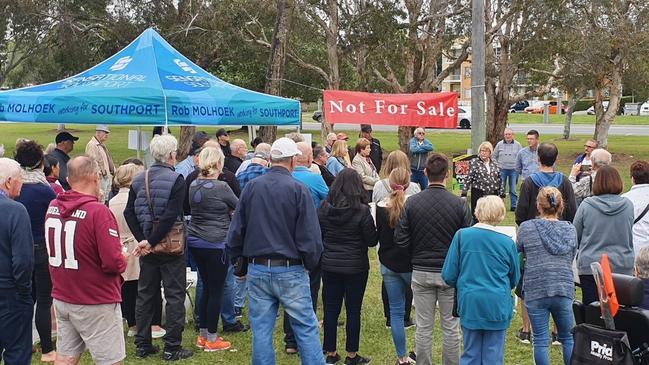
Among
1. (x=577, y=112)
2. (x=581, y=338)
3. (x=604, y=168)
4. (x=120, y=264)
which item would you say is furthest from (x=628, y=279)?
(x=577, y=112)

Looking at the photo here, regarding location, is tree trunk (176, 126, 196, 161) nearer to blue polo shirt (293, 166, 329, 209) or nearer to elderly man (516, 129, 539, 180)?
elderly man (516, 129, 539, 180)

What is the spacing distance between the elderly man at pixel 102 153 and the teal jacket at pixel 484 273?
597 cm

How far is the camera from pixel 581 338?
4090 millimetres

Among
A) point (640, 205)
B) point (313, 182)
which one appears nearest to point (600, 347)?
point (640, 205)

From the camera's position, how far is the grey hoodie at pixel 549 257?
191 inches

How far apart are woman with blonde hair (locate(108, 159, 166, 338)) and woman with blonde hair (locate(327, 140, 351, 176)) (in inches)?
100.0

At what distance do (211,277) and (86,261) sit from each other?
182 centimetres

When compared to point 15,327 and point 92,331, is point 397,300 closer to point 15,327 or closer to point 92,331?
point 92,331

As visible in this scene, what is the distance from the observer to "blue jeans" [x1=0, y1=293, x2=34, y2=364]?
445 cm

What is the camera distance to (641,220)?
5703 millimetres

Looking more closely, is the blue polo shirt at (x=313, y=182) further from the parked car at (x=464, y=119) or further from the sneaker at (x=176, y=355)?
the parked car at (x=464, y=119)

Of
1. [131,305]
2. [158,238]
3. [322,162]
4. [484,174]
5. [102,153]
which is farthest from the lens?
[484,174]

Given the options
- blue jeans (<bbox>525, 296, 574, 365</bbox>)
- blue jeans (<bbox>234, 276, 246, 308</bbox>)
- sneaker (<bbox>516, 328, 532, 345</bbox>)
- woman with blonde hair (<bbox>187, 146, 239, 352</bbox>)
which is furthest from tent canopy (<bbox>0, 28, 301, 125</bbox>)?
blue jeans (<bbox>525, 296, 574, 365</bbox>)

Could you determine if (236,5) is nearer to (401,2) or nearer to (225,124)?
(401,2)
